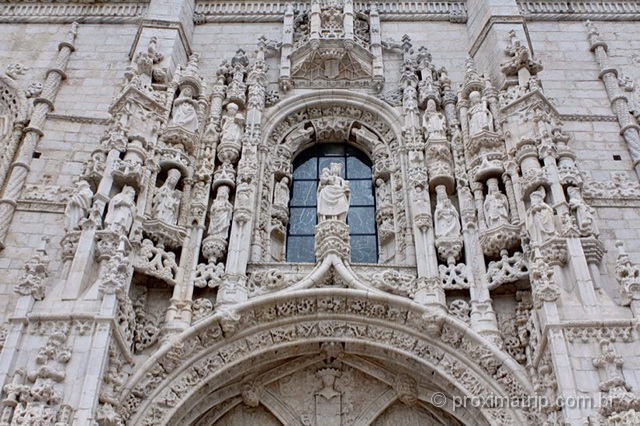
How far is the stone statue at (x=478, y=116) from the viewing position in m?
10.3

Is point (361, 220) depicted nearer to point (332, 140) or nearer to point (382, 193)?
point (382, 193)

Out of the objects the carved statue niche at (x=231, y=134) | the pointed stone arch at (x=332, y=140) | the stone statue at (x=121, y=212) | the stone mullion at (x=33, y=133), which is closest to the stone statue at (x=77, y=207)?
the stone statue at (x=121, y=212)

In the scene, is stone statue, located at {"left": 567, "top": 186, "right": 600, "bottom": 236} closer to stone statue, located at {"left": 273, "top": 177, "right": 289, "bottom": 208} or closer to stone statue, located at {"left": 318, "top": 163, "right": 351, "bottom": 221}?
stone statue, located at {"left": 318, "top": 163, "right": 351, "bottom": 221}

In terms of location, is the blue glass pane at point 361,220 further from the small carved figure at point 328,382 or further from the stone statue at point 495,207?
the small carved figure at point 328,382

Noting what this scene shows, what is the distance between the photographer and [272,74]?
12.0m

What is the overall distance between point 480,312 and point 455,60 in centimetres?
512

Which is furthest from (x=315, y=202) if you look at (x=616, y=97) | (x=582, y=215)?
(x=616, y=97)

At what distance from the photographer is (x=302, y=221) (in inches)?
422

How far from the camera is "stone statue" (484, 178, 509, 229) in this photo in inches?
367

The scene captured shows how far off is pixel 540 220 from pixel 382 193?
2.71 meters

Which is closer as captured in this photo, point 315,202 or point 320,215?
point 320,215

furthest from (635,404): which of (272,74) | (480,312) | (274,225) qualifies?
(272,74)

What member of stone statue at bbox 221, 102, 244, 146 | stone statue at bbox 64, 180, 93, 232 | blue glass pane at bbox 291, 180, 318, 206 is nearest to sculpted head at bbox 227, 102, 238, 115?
stone statue at bbox 221, 102, 244, 146

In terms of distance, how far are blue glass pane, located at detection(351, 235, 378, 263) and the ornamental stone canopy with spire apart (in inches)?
1.7
